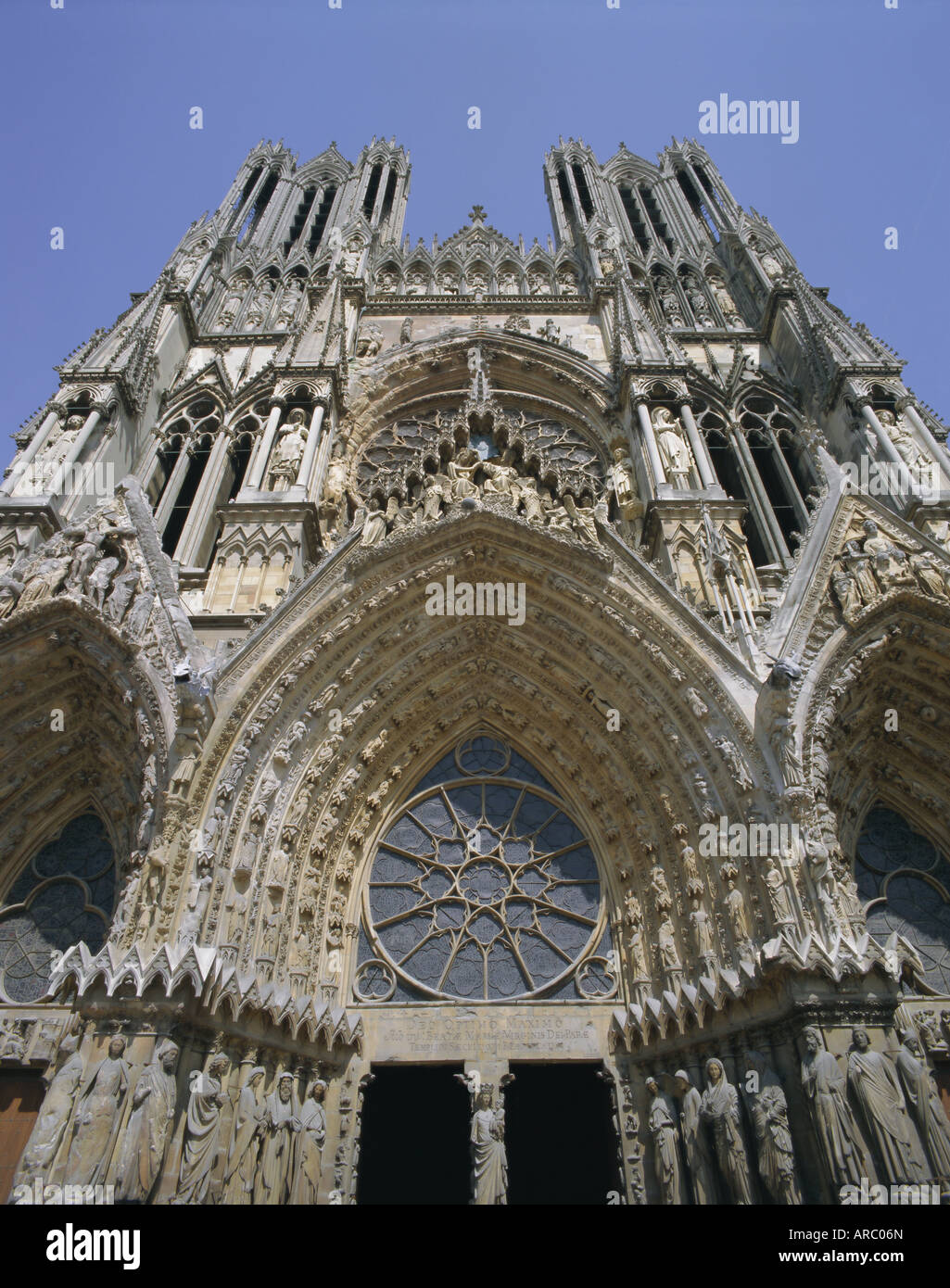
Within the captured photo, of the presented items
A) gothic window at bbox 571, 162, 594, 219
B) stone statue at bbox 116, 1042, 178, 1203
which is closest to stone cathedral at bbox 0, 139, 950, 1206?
stone statue at bbox 116, 1042, 178, 1203

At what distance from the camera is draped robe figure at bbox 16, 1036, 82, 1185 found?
6094mm

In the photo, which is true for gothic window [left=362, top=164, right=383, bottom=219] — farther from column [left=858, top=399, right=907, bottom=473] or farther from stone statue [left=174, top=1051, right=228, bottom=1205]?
stone statue [left=174, top=1051, right=228, bottom=1205]

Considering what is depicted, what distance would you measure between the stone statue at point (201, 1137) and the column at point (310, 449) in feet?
25.0

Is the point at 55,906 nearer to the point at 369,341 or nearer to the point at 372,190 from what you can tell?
the point at 369,341

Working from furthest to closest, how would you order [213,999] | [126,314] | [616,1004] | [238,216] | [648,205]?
[648,205] < [238,216] < [126,314] < [616,1004] < [213,999]

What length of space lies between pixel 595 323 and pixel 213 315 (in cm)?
871

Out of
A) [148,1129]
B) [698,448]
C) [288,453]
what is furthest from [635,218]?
[148,1129]

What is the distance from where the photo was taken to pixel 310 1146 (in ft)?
23.3

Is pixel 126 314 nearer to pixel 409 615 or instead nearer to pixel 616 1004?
pixel 409 615

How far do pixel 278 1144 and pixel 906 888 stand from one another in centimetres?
724

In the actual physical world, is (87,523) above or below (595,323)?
below

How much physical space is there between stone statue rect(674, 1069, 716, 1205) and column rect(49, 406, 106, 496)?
34.5ft

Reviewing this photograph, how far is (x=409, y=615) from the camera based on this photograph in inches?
402

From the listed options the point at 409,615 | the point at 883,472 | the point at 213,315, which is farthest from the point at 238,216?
the point at 883,472
